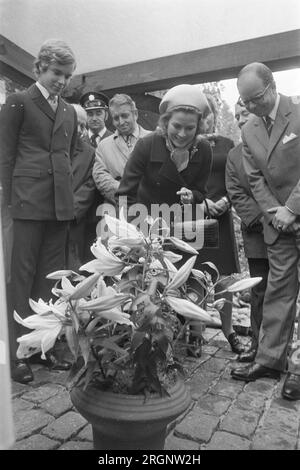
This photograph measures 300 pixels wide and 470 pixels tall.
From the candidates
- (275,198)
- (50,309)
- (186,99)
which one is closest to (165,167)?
(186,99)

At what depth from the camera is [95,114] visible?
3.68 meters

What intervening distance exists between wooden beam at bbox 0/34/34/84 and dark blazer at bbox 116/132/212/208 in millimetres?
1438

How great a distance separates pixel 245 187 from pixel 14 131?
1.42 metres

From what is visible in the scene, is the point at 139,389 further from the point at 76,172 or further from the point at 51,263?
the point at 76,172

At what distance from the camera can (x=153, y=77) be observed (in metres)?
3.96

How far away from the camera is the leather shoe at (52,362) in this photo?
2.62m

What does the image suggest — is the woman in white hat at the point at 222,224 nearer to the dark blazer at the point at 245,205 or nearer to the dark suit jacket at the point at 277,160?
the dark blazer at the point at 245,205

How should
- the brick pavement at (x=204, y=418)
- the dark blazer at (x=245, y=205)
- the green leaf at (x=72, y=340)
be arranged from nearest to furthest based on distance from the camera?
the green leaf at (x=72, y=340)
the brick pavement at (x=204, y=418)
the dark blazer at (x=245, y=205)

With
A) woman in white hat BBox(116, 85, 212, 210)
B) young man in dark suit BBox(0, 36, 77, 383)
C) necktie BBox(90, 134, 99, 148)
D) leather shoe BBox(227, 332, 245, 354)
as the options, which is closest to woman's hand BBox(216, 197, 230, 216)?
woman in white hat BBox(116, 85, 212, 210)

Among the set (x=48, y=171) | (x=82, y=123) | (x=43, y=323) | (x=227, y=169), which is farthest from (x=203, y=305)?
(x=82, y=123)

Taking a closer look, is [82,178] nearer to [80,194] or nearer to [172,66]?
[80,194]

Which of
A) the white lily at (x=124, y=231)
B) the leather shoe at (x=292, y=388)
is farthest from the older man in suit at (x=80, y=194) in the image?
Answer: the white lily at (x=124, y=231)

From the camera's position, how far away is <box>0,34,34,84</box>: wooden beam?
3.31m

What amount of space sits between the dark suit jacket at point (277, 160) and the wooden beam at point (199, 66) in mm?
938
